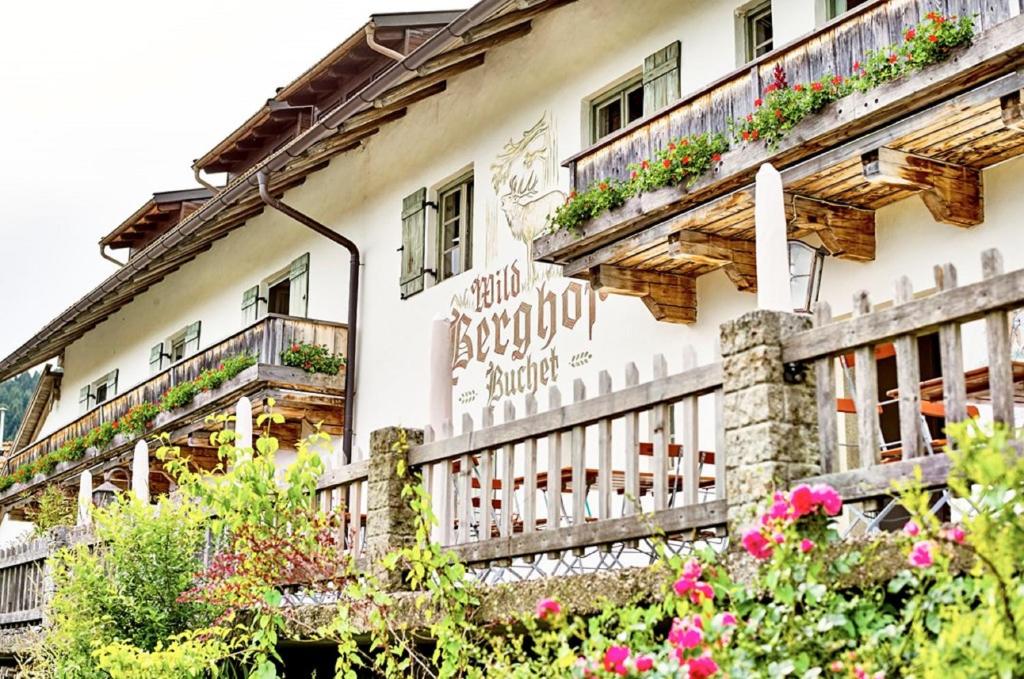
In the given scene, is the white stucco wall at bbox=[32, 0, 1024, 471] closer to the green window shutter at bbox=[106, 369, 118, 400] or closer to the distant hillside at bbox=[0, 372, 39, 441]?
the green window shutter at bbox=[106, 369, 118, 400]

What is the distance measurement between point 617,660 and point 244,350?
13.9 m

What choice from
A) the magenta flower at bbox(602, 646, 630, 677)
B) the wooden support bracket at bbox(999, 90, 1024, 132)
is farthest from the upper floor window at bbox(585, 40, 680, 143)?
the magenta flower at bbox(602, 646, 630, 677)

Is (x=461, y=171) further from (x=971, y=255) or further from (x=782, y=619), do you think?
(x=782, y=619)

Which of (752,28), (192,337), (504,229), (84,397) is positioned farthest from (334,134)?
(84,397)

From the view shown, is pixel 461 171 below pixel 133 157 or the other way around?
below

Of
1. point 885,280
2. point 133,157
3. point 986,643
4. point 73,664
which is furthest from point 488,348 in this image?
point 133,157

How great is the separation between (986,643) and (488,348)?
11268 millimetres

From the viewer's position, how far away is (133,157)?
193ft

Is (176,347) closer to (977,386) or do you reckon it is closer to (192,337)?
(192,337)

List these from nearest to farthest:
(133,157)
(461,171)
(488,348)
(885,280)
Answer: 1. (885,280)
2. (488,348)
3. (461,171)
4. (133,157)

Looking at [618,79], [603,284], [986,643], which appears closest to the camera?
[986,643]

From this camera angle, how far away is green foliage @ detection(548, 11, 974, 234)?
28.6 ft

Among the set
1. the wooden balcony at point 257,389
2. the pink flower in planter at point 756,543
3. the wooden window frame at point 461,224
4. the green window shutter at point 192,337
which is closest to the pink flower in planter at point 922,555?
the pink flower in planter at point 756,543

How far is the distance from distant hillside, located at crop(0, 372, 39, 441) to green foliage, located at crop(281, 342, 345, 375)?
4925 cm
